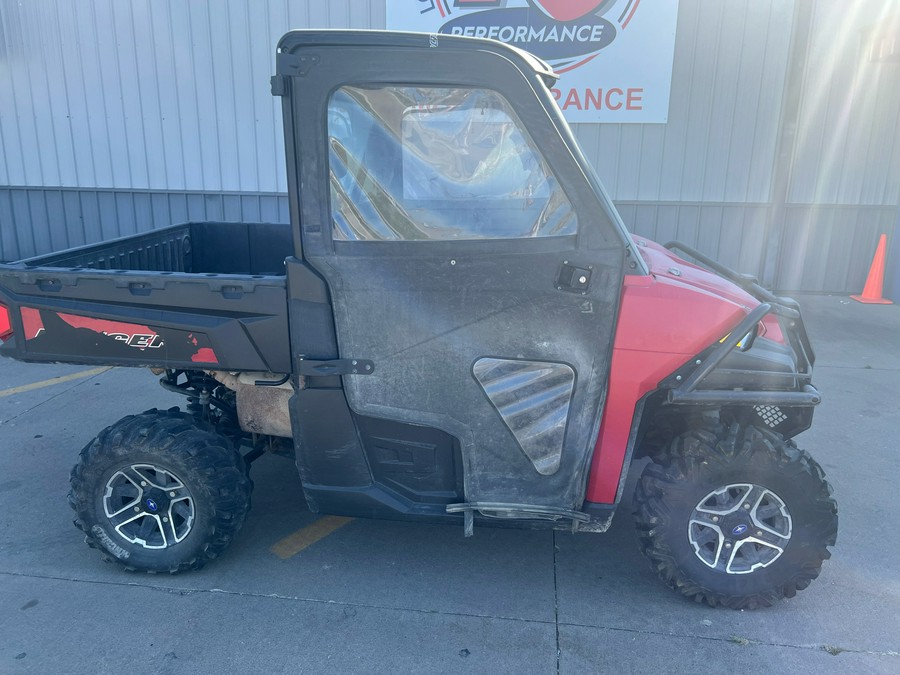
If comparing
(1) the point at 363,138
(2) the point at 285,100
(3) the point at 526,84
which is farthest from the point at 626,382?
(2) the point at 285,100

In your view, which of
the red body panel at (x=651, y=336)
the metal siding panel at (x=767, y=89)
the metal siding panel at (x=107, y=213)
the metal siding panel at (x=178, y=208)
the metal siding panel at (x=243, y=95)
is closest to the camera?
the red body panel at (x=651, y=336)

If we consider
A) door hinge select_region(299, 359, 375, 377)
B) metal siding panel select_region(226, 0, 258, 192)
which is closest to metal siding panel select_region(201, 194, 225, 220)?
metal siding panel select_region(226, 0, 258, 192)

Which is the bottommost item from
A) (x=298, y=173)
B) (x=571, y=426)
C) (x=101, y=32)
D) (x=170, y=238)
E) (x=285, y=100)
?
(x=571, y=426)

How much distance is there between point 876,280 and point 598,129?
3987 mm

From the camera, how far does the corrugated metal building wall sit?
8211mm

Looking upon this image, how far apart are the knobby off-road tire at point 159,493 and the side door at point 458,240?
791 millimetres

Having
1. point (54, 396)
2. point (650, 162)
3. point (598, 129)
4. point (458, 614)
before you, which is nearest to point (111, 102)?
point (54, 396)

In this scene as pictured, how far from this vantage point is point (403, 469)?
119 inches

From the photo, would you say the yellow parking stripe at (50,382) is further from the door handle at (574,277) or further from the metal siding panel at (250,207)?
the door handle at (574,277)

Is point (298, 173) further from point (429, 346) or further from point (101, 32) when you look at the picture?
point (101, 32)

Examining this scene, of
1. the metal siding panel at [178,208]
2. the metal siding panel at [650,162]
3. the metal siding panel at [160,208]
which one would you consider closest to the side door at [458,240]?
the metal siding panel at [650,162]

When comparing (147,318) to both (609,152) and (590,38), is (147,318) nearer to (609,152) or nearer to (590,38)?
(609,152)

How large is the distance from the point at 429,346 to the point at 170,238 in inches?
91.8

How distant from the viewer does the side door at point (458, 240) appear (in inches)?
102
